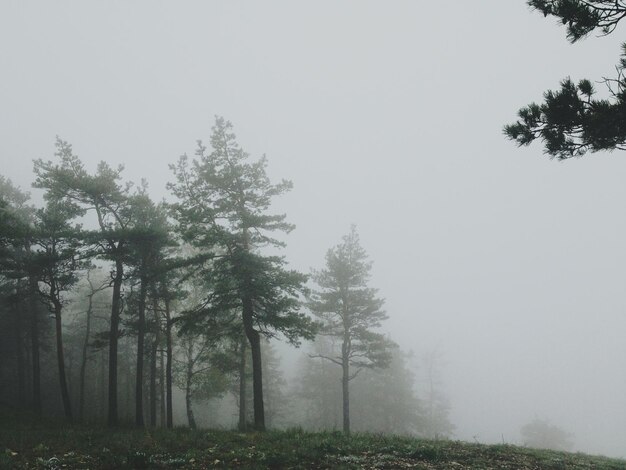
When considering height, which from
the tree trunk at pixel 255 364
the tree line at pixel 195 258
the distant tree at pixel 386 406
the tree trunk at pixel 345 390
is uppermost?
the tree line at pixel 195 258

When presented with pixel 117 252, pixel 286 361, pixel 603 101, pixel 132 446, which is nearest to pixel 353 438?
pixel 132 446

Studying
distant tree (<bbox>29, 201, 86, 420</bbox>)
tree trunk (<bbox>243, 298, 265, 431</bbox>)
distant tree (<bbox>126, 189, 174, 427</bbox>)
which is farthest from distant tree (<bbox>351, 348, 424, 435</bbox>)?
distant tree (<bbox>29, 201, 86, 420</bbox>)

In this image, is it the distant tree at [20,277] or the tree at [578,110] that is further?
the distant tree at [20,277]

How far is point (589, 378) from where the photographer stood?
457ft

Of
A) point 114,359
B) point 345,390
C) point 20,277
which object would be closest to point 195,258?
point 114,359

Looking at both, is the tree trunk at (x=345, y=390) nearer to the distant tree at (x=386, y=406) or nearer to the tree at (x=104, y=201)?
the tree at (x=104, y=201)

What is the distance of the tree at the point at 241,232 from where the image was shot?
17.6 metres

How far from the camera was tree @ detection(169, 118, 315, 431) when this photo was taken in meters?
17.6

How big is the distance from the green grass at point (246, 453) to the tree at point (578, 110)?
876 cm

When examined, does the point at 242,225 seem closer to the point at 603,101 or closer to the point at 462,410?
the point at 603,101

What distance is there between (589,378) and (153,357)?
561 feet

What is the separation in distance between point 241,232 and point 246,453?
10707mm

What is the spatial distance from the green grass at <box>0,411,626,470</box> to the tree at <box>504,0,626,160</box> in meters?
8.76

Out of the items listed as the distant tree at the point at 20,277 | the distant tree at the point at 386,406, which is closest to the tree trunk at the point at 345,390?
the distant tree at the point at 386,406
